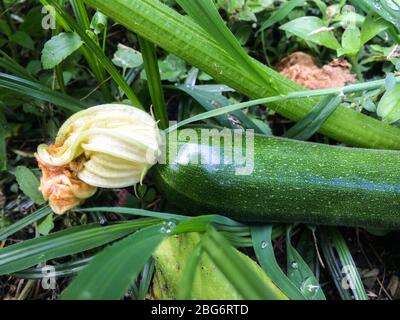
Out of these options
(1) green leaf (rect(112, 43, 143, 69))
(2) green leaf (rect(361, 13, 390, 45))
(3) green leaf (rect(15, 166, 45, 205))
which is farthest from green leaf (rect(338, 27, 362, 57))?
(3) green leaf (rect(15, 166, 45, 205))

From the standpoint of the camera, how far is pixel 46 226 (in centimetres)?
146

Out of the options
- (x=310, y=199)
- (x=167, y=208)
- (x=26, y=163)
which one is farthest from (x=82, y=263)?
(x=310, y=199)

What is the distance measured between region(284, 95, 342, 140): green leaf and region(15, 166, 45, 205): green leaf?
0.78 meters

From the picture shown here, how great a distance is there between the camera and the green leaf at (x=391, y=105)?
143 centimetres

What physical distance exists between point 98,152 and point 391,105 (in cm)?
82

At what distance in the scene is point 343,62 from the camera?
1713mm

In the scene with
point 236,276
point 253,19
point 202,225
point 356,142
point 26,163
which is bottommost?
point 236,276

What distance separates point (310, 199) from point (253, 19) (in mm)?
651

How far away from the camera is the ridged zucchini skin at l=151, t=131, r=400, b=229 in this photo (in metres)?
1.38

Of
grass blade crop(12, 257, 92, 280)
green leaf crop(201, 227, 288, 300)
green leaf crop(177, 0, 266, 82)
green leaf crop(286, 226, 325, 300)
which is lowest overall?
green leaf crop(201, 227, 288, 300)

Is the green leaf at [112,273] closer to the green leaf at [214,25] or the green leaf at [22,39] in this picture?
the green leaf at [214,25]

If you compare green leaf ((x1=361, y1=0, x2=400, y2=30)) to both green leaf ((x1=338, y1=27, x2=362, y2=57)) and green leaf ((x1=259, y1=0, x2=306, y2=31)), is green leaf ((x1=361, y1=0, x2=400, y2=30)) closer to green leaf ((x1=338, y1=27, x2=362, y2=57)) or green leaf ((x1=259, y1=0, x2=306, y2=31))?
green leaf ((x1=338, y1=27, x2=362, y2=57))

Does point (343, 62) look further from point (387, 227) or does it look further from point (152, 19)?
point (152, 19)

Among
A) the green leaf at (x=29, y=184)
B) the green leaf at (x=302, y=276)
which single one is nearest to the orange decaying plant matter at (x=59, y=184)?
the green leaf at (x=29, y=184)
